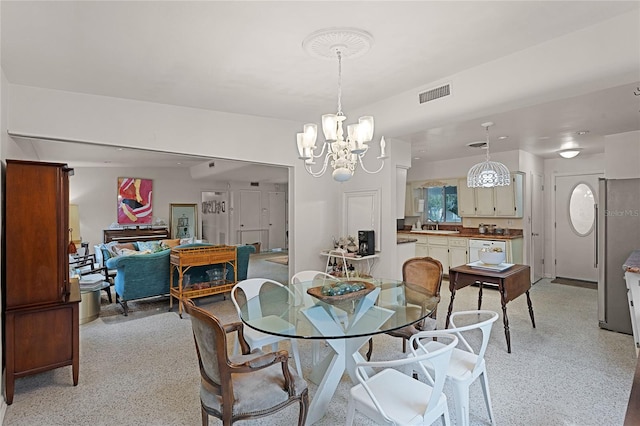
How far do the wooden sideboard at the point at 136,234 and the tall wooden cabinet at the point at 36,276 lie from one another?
239 inches

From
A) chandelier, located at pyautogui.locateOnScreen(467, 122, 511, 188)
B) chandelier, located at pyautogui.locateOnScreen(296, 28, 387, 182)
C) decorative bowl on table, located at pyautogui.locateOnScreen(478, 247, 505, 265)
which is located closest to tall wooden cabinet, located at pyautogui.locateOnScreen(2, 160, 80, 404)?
chandelier, located at pyautogui.locateOnScreen(296, 28, 387, 182)

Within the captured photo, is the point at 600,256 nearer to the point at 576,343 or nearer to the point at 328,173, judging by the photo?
the point at 576,343

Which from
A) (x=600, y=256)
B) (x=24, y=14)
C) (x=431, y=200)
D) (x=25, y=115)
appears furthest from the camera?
(x=431, y=200)

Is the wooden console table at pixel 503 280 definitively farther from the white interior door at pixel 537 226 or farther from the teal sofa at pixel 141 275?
the teal sofa at pixel 141 275

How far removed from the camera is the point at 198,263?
15.2 ft

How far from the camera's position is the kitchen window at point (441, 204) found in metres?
6.88

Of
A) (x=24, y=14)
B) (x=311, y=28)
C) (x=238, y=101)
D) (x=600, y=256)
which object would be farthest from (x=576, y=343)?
(x=24, y=14)

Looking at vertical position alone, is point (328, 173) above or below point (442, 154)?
below

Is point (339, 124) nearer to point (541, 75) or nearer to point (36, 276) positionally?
point (541, 75)

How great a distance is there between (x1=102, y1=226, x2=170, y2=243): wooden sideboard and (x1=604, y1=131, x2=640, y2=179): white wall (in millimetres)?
9125

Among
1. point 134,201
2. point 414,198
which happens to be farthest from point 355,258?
point 134,201

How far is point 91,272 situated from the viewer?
5.12 m

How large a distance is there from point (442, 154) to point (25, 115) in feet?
18.6

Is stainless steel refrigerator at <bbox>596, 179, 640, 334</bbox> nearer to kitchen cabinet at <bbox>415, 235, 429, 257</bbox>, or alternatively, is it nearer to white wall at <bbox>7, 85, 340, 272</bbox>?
kitchen cabinet at <bbox>415, 235, 429, 257</bbox>
